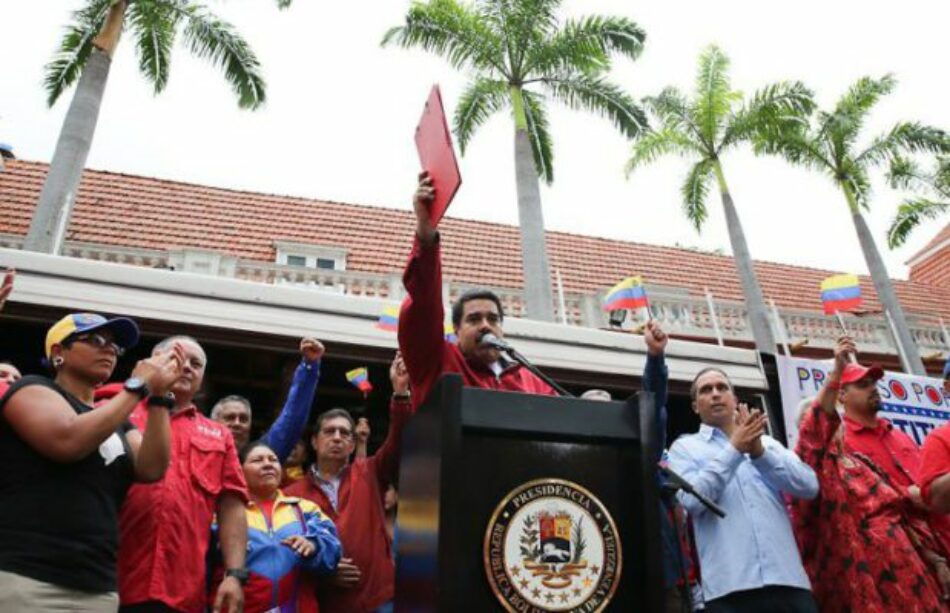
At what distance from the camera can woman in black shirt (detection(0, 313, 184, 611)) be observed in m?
2.06

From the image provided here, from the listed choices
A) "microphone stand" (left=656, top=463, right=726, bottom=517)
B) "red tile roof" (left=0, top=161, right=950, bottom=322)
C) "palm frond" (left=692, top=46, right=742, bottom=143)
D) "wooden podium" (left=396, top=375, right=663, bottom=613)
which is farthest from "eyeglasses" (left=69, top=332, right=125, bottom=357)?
"palm frond" (left=692, top=46, right=742, bottom=143)

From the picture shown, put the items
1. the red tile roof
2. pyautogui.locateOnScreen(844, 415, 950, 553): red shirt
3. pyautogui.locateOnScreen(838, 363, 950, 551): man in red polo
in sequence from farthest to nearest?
Answer: the red tile roof, pyautogui.locateOnScreen(838, 363, 950, 551): man in red polo, pyautogui.locateOnScreen(844, 415, 950, 553): red shirt

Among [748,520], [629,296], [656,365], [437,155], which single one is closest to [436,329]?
[437,155]

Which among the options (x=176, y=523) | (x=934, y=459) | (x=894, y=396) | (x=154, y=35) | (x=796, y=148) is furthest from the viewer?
(x=796, y=148)

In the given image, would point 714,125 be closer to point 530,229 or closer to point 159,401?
point 530,229

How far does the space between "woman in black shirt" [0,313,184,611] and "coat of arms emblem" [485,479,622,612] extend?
4.44ft

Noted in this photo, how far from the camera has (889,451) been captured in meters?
3.62

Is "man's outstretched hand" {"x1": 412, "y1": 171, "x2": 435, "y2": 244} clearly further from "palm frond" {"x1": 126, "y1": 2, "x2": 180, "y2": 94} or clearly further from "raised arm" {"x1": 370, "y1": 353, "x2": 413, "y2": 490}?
"palm frond" {"x1": 126, "y1": 2, "x2": 180, "y2": 94}

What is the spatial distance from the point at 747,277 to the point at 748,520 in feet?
40.0

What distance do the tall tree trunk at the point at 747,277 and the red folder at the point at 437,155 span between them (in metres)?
12.6

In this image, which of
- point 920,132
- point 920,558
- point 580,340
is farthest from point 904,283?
point 920,558

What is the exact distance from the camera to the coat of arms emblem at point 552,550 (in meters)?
1.43

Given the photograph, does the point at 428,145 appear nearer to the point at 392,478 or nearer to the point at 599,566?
the point at 599,566

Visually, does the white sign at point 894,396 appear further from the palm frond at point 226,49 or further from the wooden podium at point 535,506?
the palm frond at point 226,49
